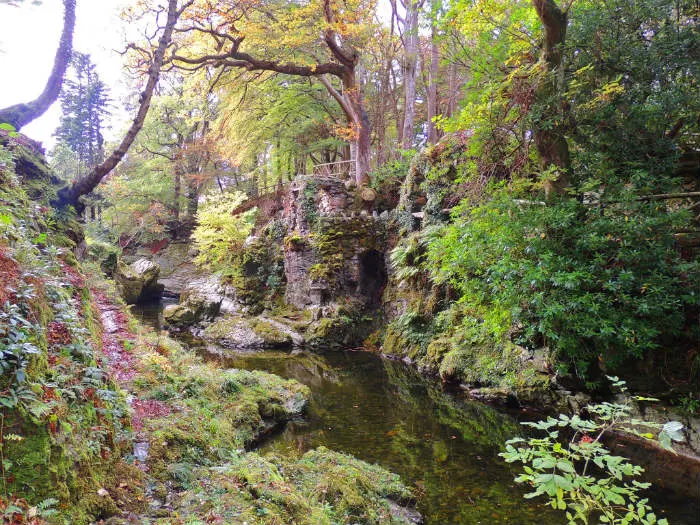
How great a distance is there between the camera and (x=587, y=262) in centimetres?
539

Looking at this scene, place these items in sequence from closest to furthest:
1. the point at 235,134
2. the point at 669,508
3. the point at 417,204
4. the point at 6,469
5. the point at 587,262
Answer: the point at 6,469
the point at 669,508
the point at 587,262
the point at 417,204
the point at 235,134

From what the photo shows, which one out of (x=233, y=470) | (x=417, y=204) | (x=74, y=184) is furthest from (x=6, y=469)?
(x=417, y=204)

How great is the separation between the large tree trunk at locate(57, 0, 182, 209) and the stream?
5.74 meters

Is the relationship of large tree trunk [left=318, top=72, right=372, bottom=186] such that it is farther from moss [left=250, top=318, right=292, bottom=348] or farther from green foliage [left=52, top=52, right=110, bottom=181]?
green foliage [left=52, top=52, right=110, bottom=181]

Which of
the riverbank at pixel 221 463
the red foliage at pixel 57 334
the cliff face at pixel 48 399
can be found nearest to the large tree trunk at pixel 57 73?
the riverbank at pixel 221 463

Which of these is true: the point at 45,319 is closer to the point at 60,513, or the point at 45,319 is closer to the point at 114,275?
the point at 60,513

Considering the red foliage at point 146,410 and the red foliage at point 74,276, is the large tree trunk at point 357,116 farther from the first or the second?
the red foliage at point 146,410

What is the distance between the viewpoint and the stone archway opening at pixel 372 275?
13.9m

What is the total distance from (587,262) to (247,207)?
2033 centimetres

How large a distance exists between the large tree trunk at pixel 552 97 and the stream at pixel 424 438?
403 centimetres

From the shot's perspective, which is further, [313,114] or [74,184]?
[313,114]

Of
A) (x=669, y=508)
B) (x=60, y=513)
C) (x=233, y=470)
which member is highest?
(x=60, y=513)

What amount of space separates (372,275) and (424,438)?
27.5ft

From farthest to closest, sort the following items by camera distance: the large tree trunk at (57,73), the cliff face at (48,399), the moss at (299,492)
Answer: the large tree trunk at (57,73)
the moss at (299,492)
the cliff face at (48,399)
